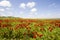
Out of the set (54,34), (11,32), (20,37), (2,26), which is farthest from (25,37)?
(2,26)

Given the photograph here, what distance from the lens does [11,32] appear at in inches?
511

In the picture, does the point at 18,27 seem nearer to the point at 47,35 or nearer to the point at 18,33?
the point at 18,33

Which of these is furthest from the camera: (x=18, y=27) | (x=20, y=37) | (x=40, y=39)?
(x=18, y=27)

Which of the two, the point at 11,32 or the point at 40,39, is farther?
the point at 11,32

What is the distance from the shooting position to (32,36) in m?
12.6

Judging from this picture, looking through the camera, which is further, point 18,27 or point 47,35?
point 18,27

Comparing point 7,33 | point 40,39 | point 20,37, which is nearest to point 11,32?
point 7,33

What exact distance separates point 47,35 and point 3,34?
3.61 metres

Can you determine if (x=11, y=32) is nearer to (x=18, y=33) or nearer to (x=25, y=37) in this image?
(x=18, y=33)

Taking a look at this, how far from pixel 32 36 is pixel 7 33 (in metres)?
2.13

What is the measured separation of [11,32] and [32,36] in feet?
6.03

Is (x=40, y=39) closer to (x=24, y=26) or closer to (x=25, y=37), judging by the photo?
(x=25, y=37)

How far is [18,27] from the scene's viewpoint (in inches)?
543

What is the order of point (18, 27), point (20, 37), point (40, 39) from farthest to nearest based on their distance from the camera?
point (18, 27)
point (20, 37)
point (40, 39)
